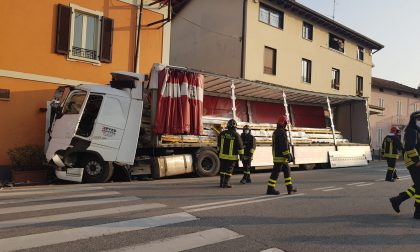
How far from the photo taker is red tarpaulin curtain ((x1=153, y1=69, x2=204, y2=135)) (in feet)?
39.8

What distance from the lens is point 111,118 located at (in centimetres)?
1129

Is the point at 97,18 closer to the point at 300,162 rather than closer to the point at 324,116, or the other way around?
the point at 300,162

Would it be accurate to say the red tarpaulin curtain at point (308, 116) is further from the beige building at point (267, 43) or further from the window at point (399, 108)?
the window at point (399, 108)

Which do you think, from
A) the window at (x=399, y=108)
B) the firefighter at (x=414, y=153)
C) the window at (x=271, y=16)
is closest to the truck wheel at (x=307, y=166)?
the firefighter at (x=414, y=153)

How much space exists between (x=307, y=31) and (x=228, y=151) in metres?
18.8

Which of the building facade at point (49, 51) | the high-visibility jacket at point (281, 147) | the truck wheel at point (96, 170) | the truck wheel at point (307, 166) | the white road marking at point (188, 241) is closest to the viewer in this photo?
the white road marking at point (188, 241)

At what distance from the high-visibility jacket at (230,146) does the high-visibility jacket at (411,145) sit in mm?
4221

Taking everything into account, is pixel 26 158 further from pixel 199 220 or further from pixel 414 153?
pixel 414 153

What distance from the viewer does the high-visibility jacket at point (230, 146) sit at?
10.2m

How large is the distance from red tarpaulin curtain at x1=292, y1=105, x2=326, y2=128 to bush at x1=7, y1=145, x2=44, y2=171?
1151cm

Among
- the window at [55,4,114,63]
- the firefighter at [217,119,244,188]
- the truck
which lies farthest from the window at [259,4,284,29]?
the firefighter at [217,119,244,188]

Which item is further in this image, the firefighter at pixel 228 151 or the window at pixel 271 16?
the window at pixel 271 16

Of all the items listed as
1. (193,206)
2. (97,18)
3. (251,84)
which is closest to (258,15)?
(251,84)

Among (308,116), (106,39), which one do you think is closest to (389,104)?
(308,116)
